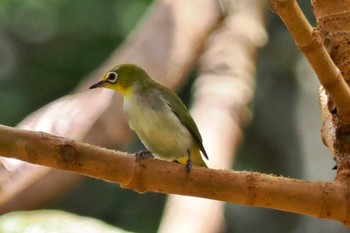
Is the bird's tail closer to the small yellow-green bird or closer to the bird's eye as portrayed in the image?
the small yellow-green bird

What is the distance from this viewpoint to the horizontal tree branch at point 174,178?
1046 millimetres

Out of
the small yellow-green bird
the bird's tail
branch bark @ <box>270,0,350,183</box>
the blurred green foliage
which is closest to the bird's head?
the small yellow-green bird

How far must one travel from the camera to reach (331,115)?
1396 mm

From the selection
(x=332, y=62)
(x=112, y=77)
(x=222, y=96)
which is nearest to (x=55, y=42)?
(x=222, y=96)

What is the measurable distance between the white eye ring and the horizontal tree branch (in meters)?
0.54

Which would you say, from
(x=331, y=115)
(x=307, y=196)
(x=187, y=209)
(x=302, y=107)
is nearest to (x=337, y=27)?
(x=331, y=115)

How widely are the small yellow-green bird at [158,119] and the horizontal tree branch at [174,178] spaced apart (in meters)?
0.38

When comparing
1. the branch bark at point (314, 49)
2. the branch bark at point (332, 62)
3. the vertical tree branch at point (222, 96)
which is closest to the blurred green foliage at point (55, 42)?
the vertical tree branch at point (222, 96)

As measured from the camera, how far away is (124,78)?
5.45 feet

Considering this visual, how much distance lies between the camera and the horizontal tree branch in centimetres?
105

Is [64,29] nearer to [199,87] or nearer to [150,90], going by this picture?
[199,87]

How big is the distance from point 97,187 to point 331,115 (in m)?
2.24

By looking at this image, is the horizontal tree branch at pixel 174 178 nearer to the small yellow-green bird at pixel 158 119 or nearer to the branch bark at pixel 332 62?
the branch bark at pixel 332 62

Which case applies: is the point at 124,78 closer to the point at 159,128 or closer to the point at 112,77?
the point at 112,77
